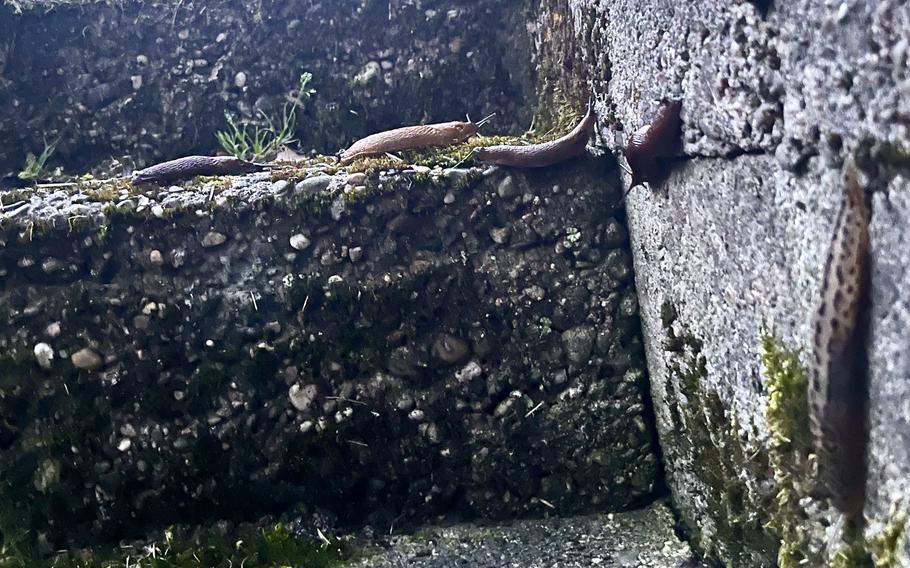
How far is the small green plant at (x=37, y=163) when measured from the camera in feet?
13.0

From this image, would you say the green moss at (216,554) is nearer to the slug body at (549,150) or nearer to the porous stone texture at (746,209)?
the porous stone texture at (746,209)

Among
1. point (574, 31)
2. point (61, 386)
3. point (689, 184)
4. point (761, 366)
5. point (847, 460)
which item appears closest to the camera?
point (847, 460)

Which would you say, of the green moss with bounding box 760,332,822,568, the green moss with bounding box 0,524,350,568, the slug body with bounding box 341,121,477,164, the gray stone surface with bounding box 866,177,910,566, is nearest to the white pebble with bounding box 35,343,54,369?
the green moss with bounding box 0,524,350,568

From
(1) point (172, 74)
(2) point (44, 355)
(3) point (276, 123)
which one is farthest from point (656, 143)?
(1) point (172, 74)

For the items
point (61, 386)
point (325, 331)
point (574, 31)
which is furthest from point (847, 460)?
point (61, 386)

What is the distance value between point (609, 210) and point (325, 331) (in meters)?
1.26

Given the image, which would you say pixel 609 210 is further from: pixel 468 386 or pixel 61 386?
pixel 61 386

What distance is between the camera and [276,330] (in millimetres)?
2809

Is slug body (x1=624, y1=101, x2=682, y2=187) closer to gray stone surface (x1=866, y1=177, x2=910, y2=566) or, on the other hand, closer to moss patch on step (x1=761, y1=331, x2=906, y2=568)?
moss patch on step (x1=761, y1=331, x2=906, y2=568)

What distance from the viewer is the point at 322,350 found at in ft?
9.25

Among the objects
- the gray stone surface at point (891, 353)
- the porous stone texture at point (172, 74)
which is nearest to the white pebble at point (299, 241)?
the porous stone texture at point (172, 74)

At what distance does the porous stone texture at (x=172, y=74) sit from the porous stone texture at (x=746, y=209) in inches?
68.6

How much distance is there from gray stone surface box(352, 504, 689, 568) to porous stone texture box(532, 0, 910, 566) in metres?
0.16

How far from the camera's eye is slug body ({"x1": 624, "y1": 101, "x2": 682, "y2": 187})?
Result: 2055mm
